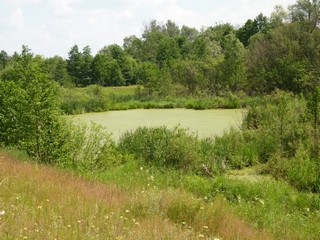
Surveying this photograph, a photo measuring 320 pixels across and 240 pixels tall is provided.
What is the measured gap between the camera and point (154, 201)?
4.70m

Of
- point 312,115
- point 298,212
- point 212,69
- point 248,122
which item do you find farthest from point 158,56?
point 298,212

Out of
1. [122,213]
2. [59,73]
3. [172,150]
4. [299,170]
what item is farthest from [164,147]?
[59,73]

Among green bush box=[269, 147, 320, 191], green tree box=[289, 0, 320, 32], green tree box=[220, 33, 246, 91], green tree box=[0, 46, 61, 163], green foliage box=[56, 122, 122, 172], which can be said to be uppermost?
green tree box=[289, 0, 320, 32]

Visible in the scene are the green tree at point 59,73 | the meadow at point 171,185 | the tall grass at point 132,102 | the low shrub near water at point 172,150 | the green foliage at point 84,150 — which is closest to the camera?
the meadow at point 171,185

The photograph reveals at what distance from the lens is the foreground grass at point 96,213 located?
3.18m

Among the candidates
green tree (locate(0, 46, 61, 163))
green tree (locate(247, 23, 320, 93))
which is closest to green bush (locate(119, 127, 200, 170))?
green tree (locate(0, 46, 61, 163))

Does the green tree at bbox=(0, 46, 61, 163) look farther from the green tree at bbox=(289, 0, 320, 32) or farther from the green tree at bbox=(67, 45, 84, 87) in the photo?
the green tree at bbox=(67, 45, 84, 87)

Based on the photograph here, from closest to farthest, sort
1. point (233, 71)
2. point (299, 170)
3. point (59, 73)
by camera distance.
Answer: point (299, 170)
point (233, 71)
point (59, 73)

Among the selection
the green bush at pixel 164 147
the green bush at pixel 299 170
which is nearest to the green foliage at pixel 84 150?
the green bush at pixel 164 147

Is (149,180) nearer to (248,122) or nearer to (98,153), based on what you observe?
(98,153)

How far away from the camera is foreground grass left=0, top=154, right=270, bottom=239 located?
10.4ft

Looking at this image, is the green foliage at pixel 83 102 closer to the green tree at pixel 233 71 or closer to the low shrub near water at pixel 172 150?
the green tree at pixel 233 71

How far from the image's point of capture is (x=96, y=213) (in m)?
3.89

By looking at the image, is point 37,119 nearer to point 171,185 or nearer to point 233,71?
point 171,185
